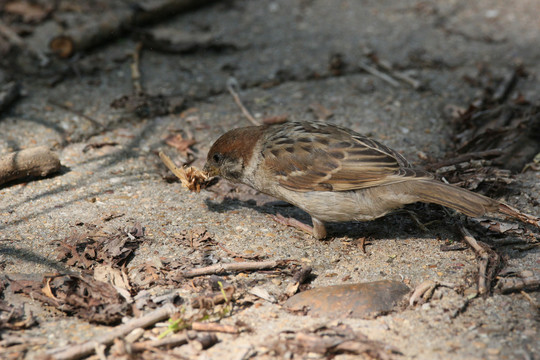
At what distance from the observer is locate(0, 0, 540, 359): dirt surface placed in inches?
146

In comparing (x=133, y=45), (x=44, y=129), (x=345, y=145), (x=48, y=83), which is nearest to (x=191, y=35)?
(x=133, y=45)

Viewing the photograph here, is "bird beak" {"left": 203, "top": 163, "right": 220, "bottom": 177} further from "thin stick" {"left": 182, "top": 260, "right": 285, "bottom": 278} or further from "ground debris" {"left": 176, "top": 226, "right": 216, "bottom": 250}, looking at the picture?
"thin stick" {"left": 182, "top": 260, "right": 285, "bottom": 278}

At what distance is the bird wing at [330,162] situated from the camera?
461 cm

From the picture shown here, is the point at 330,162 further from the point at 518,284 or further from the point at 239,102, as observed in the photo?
the point at 239,102

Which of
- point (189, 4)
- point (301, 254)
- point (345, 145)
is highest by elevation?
point (189, 4)

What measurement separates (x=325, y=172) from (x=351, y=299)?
49.4 inches

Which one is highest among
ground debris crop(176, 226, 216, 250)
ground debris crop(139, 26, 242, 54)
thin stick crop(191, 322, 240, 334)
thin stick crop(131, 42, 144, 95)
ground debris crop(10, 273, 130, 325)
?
ground debris crop(139, 26, 242, 54)

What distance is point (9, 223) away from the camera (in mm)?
4680

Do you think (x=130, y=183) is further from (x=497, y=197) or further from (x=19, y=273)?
(x=497, y=197)

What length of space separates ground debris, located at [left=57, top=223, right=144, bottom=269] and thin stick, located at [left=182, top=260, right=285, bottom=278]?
58 centimetres

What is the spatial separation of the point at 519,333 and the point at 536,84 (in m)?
4.85

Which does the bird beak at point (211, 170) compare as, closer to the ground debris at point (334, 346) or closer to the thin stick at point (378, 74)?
the ground debris at point (334, 346)

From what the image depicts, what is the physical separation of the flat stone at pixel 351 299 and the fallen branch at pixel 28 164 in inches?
113

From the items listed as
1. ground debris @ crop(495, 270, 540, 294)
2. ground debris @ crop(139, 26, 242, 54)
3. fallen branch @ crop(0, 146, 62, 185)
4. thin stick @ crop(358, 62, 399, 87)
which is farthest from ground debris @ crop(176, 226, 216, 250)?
ground debris @ crop(139, 26, 242, 54)
